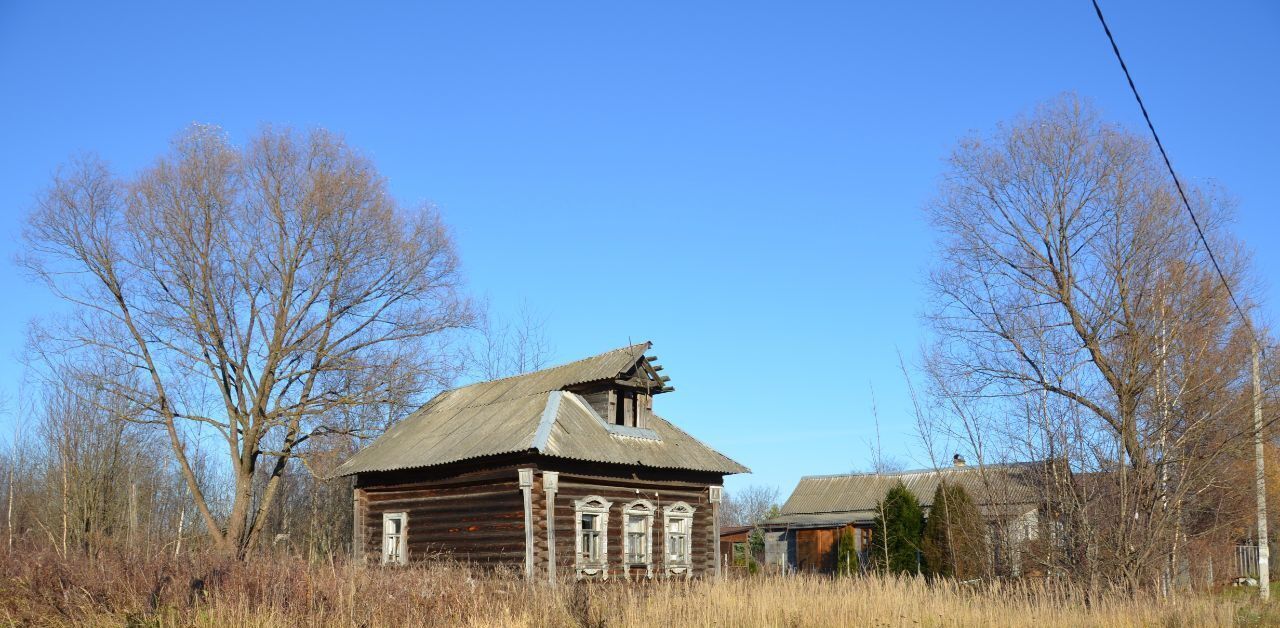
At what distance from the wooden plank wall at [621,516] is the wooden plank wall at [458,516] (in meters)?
0.66

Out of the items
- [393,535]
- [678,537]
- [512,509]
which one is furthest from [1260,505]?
[393,535]

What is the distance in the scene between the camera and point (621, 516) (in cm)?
2086

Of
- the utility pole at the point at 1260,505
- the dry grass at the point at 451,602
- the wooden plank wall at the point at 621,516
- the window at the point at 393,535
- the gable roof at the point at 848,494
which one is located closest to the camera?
the dry grass at the point at 451,602

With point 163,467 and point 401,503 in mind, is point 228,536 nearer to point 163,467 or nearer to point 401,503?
point 401,503

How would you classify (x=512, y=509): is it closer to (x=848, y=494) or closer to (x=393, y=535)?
(x=393, y=535)

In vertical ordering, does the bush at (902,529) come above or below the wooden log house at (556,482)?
below

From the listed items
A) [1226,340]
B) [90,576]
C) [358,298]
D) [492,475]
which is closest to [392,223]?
[358,298]

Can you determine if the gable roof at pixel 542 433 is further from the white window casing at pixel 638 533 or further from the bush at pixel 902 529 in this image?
the bush at pixel 902 529

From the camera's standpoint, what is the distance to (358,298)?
28.0 m

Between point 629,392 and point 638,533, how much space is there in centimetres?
313

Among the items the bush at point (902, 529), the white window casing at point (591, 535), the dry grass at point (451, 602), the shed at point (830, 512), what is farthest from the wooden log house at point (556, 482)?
the shed at point (830, 512)

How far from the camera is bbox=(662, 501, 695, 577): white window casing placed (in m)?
21.8

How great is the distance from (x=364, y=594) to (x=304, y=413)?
51.8 ft

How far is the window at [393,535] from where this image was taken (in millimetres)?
21922
